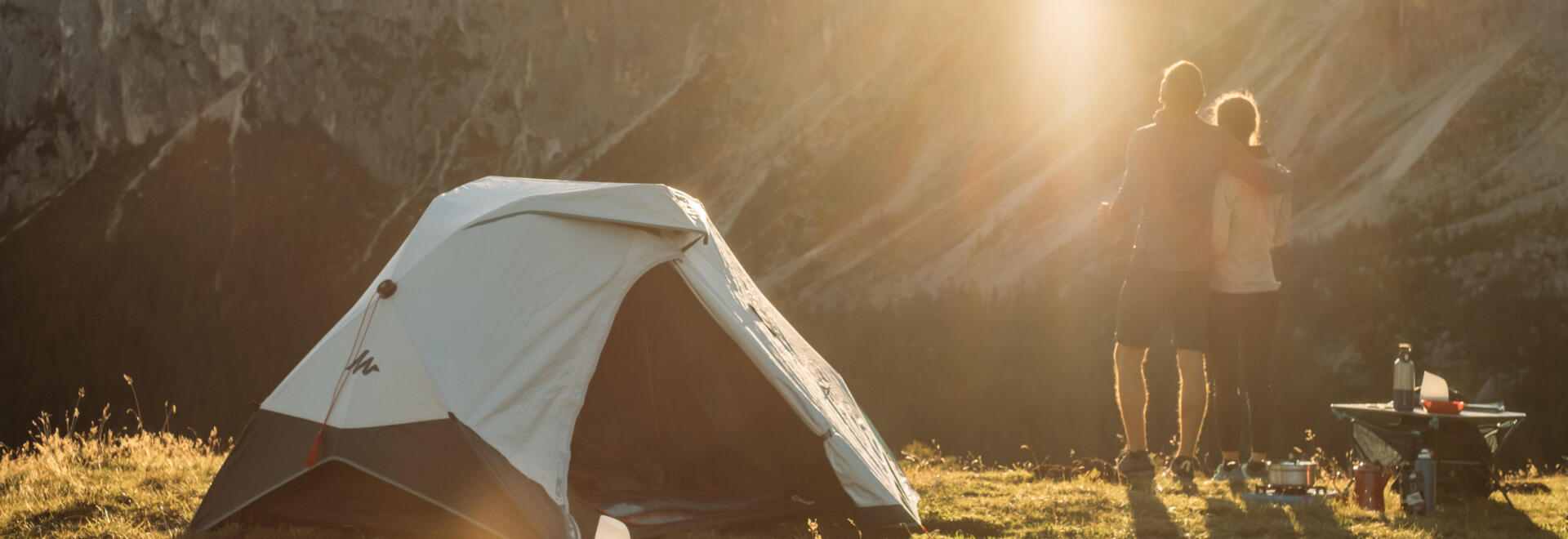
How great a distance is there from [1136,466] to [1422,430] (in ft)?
5.19

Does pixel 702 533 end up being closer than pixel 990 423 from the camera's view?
Yes

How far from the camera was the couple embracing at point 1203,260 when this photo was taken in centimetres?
680

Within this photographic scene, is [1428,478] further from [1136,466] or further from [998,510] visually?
[998,510]

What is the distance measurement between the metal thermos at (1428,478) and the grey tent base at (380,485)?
428 centimetres

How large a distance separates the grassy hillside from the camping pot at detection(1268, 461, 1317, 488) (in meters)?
0.22

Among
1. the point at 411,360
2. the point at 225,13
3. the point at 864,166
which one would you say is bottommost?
the point at 411,360

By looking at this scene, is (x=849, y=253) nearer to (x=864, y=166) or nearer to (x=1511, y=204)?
(x=864, y=166)

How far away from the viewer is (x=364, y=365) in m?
6.04

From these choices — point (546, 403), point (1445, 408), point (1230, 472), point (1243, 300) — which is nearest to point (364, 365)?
point (546, 403)

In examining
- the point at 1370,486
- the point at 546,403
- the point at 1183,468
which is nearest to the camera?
the point at 546,403

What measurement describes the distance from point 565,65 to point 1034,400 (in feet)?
69.6

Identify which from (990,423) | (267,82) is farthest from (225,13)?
(990,423)

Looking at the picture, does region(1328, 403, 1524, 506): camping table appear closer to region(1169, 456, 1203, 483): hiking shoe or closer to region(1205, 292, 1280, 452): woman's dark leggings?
region(1205, 292, 1280, 452): woman's dark leggings

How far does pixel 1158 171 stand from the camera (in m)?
6.93
